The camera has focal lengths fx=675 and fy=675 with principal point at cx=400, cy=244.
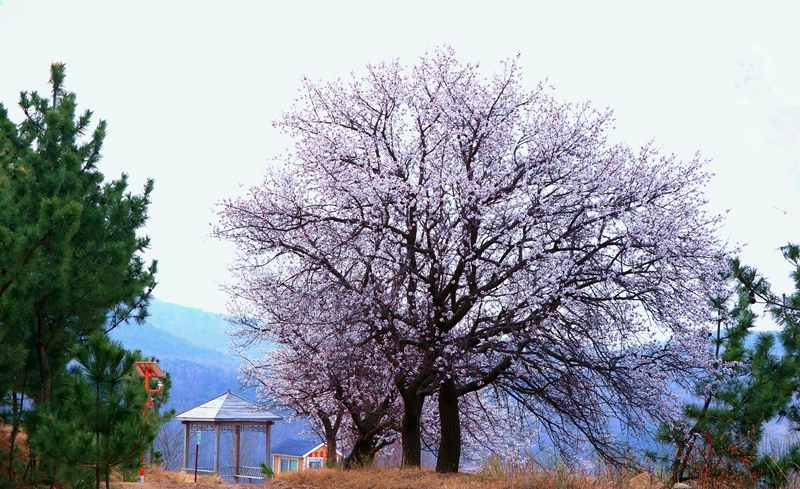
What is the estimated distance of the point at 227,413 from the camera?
20625 mm

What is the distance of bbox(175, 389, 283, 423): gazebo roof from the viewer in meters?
20.2

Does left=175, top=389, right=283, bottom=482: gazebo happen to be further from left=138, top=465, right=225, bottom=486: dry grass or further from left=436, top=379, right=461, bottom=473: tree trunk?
left=436, top=379, right=461, bottom=473: tree trunk

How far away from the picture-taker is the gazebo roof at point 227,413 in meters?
20.2

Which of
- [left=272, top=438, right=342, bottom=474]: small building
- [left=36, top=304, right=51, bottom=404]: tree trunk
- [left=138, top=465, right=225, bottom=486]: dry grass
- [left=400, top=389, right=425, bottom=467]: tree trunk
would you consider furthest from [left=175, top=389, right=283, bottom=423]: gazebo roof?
[left=36, top=304, right=51, bottom=404]: tree trunk

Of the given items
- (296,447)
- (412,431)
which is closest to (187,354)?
(296,447)

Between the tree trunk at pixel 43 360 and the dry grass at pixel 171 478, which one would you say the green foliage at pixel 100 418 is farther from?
the dry grass at pixel 171 478

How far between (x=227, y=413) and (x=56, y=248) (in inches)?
550

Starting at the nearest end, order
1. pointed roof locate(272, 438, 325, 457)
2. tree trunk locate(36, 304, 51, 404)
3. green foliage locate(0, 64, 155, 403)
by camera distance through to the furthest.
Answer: green foliage locate(0, 64, 155, 403), tree trunk locate(36, 304, 51, 404), pointed roof locate(272, 438, 325, 457)

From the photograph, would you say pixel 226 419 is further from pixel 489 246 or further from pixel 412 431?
pixel 489 246

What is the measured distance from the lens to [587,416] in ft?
34.9

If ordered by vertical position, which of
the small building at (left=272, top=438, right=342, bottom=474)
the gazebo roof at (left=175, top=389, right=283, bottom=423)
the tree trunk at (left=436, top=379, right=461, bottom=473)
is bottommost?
the small building at (left=272, top=438, right=342, bottom=474)

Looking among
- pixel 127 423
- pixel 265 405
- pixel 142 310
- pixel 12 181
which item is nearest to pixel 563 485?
pixel 127 423

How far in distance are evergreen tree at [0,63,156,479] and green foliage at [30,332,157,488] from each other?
62 centimetres

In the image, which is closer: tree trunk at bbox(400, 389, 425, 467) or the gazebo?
tree trunk at bbox(400, 389, 425, 467)
